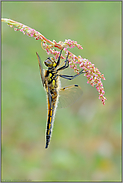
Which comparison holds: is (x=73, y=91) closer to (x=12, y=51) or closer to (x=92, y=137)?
(x=92, y=137)

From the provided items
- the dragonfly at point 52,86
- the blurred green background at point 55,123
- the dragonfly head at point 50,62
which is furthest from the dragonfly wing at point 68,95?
the blurred green background at point 55,123

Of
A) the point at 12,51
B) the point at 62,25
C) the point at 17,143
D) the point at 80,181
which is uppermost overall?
the point at 62,25

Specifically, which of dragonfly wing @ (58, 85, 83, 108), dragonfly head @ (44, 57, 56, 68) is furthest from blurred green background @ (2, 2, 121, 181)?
dragonfly head @ (44, 57, 56, 68)

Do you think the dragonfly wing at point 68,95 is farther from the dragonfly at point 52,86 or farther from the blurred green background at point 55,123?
the blurred green background at point 55,123

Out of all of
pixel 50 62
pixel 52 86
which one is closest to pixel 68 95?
pixel 52 86

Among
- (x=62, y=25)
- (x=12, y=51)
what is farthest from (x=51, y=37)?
(x=12, y=51)

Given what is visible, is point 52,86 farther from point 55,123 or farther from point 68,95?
point 55,123
